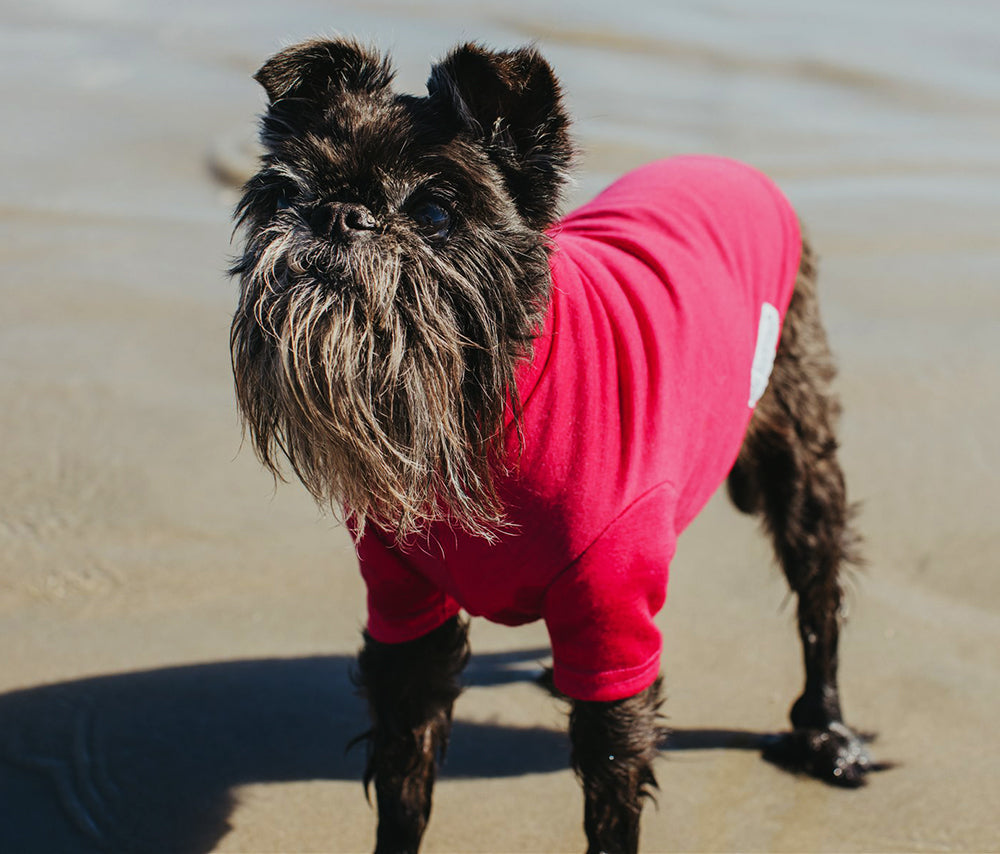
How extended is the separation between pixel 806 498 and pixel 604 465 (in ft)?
4.35

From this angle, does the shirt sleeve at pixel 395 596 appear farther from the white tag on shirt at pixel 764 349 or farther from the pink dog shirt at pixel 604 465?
the white tag on shirt at pixel 764 349

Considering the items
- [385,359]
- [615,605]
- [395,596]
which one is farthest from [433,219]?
[395,596]

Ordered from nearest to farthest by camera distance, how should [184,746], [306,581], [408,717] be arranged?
[408,717] → [184,746] → [306,581]

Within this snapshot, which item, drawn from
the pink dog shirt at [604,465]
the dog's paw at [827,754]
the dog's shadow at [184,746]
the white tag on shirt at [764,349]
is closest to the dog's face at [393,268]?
the pink dog shirt at [604,465]

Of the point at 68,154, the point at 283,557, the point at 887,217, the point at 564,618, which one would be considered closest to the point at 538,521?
the point at 564,618

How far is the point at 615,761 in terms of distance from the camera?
2.58 metres

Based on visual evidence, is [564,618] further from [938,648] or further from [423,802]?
[938,648]

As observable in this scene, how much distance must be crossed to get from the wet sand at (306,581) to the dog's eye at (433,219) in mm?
367

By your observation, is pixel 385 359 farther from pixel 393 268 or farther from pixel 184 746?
pixel 184 746

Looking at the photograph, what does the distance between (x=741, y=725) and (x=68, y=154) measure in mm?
5617

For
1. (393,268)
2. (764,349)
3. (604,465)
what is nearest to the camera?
(393,268)

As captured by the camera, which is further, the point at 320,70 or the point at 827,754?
the point at 827,754

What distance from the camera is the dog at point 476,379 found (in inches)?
79.1

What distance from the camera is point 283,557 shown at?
13.3 ft
